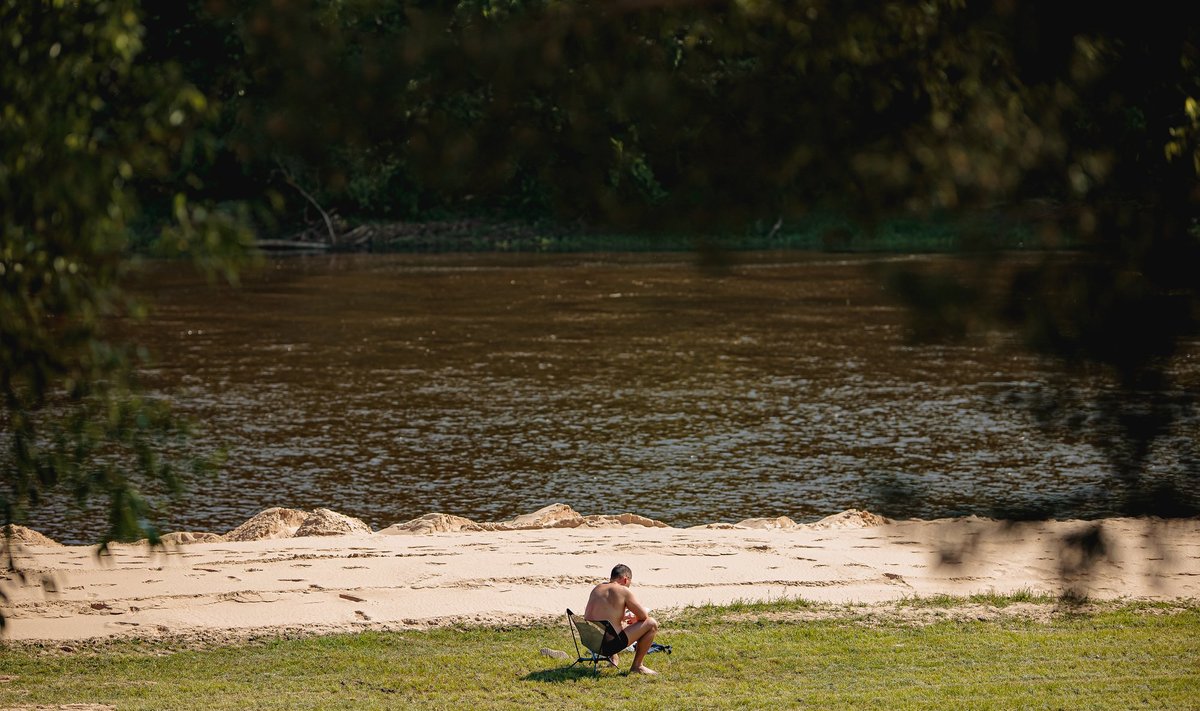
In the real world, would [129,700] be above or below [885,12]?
below

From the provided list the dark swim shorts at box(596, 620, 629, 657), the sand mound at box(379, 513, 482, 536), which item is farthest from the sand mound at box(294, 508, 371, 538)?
the dark swim shorts at box(596, 620, 629, 657)

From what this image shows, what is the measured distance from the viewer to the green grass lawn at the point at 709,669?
9.29m

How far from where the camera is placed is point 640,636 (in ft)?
32.9

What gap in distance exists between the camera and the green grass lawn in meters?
9.29

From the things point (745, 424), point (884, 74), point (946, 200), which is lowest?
point (745, 424)

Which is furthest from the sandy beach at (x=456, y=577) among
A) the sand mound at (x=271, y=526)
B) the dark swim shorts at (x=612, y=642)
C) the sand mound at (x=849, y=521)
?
the dark swim shorts at (x=612, y=642)

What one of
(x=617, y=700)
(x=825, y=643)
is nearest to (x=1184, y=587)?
Answer: (x=825, y=643)

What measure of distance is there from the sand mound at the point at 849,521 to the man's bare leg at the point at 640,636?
533cm

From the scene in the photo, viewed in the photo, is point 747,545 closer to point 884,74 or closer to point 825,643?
point 825,643

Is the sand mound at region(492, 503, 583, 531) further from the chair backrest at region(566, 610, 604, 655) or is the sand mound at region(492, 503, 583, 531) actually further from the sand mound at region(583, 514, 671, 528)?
the chair backrest at region(566, 610, 604, 655)

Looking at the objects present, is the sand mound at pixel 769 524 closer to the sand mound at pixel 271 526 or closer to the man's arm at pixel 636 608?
the sand mound at pixel 271 526

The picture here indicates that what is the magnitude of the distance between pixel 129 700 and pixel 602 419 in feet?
50.0

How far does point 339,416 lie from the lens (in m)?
24.5

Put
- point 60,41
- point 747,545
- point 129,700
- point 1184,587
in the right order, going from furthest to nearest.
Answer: point 747,545 → point 1184,587 → point 129,700 → point 60,41
